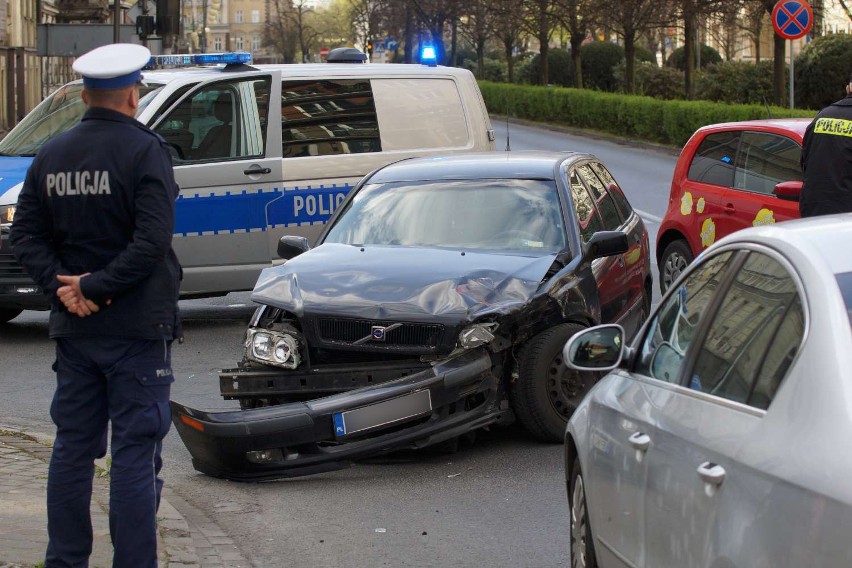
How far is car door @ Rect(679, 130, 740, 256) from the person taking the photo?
12.3m

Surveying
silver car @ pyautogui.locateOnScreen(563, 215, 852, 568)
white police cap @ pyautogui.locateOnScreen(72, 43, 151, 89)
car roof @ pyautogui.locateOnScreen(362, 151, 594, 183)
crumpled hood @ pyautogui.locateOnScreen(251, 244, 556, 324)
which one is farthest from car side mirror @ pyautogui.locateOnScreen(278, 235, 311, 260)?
silver car @ pyautogui.locateOnScreen(563, 215, 852, 568)

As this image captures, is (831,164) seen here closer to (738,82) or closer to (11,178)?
(11,178)

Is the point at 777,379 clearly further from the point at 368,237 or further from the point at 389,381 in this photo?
the point at 368,237

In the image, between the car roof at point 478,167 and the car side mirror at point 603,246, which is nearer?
the car side mirror at point 603,246

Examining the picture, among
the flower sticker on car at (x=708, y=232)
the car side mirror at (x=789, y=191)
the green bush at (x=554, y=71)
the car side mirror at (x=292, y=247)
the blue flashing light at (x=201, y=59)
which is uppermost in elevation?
the green bush at (x=554, y=71)

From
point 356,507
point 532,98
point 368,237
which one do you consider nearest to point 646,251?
point 368,237

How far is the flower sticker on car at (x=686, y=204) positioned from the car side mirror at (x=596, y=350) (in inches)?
333

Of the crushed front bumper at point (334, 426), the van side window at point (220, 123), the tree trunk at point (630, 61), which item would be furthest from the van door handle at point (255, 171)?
the tree trunk at point (630, 61)

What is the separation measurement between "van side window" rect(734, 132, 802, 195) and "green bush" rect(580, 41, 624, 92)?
50772 millimetres

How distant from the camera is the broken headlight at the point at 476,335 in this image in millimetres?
7266

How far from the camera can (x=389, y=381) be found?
280 inches

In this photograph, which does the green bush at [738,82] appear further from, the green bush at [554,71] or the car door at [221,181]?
the car door at [221,181]

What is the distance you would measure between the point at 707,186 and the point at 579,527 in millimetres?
8008

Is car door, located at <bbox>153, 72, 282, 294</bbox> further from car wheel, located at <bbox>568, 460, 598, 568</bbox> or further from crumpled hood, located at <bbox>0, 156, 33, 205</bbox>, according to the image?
car wheel, located at <bbox>568, 460, 598, 568</bbox>
